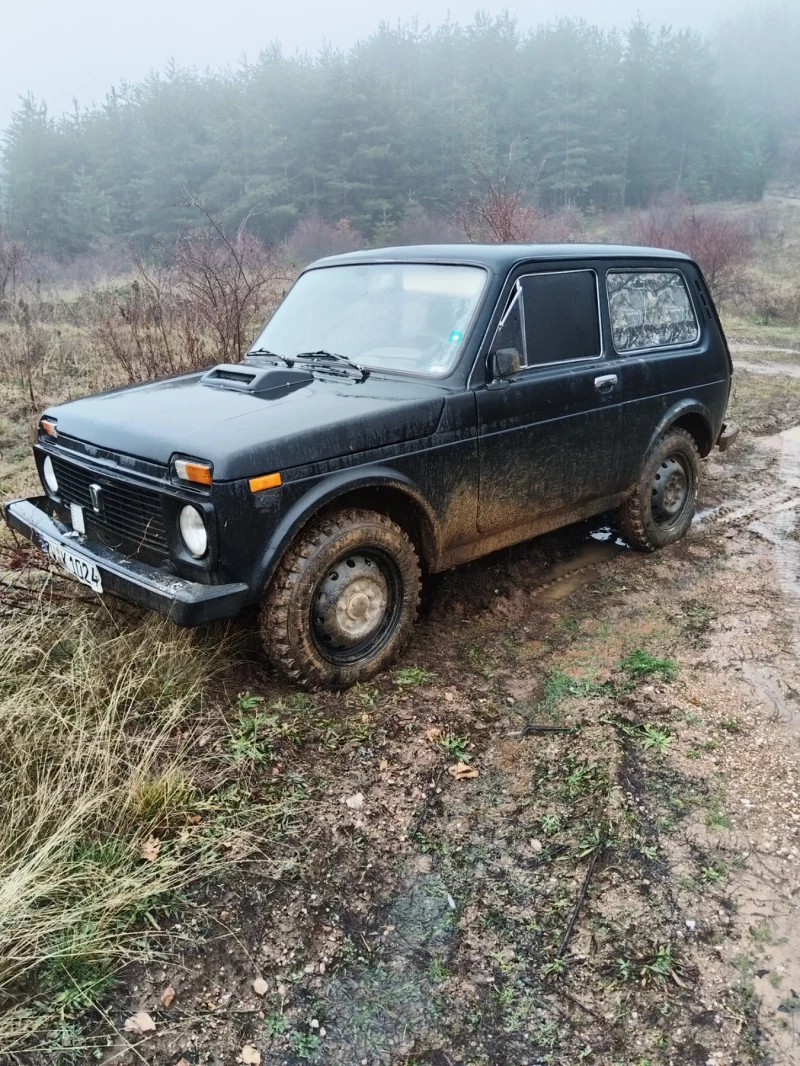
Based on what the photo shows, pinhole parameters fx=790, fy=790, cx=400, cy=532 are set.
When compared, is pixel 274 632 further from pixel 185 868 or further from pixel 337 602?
pixel 185 868

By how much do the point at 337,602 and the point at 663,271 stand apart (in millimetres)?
3319

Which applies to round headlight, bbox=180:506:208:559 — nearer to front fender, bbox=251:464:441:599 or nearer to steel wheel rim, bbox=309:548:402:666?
front fender, bbox=251:464:441:599

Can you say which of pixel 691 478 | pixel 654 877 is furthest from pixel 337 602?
pixel 691 478

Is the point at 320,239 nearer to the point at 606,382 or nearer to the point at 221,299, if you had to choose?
the point at 221,299

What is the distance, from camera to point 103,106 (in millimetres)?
37344

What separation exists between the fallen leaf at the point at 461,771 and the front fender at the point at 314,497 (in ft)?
3.50

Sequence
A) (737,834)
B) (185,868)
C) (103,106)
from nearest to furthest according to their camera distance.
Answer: (185,868)
(737,834)
(103,106)

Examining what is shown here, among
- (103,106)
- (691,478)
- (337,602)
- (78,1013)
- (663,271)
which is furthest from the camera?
(103,106)

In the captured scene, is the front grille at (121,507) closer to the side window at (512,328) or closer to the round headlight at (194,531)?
the round headlight at (194,531)

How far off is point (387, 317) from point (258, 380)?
84cm

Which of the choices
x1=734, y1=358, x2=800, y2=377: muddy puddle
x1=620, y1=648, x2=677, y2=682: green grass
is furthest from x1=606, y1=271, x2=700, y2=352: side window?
x1=734, y1=358, x2=800, y2=377: muddy puddle

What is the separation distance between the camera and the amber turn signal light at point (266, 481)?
10.2 ft

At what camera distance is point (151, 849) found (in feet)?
8.87

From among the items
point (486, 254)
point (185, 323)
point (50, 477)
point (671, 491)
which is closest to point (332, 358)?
point (486, 254)
